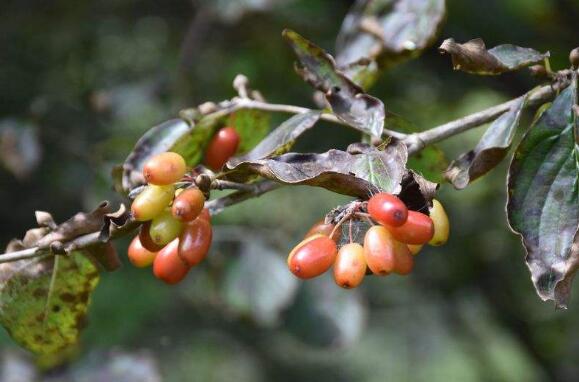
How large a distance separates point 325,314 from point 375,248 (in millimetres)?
1647

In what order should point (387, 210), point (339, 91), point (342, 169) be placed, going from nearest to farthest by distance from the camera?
point (387, 210)
point (342, 169)
point (339, 91)

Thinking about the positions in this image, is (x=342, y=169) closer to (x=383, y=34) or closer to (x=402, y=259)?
(x=402, y=259)

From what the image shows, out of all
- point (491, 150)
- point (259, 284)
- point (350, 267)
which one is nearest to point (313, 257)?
point (350, 267)

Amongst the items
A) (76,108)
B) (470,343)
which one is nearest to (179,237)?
(76,108)

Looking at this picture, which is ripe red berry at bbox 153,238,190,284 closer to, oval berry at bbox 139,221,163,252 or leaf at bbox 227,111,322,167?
oval berry at bbox 139,221,163,252

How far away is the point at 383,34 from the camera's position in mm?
1613

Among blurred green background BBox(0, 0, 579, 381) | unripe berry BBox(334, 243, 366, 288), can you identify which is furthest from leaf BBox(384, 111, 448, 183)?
blurred green background BBox(0, 0, 579, 381)

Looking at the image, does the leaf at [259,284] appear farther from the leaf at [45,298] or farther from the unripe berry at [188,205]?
the unripe berry at [188,205]

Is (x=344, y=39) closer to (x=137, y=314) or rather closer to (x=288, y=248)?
(x=288, y=248)

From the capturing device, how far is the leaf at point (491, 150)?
1.10m

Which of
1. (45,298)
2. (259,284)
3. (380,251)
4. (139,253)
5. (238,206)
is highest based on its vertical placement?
(380,251)

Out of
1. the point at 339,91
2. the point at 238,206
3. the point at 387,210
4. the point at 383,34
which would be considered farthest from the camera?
the point at 238,206

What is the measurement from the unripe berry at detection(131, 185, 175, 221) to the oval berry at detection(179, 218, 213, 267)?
0.04m

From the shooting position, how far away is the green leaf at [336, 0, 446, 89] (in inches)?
59.0
